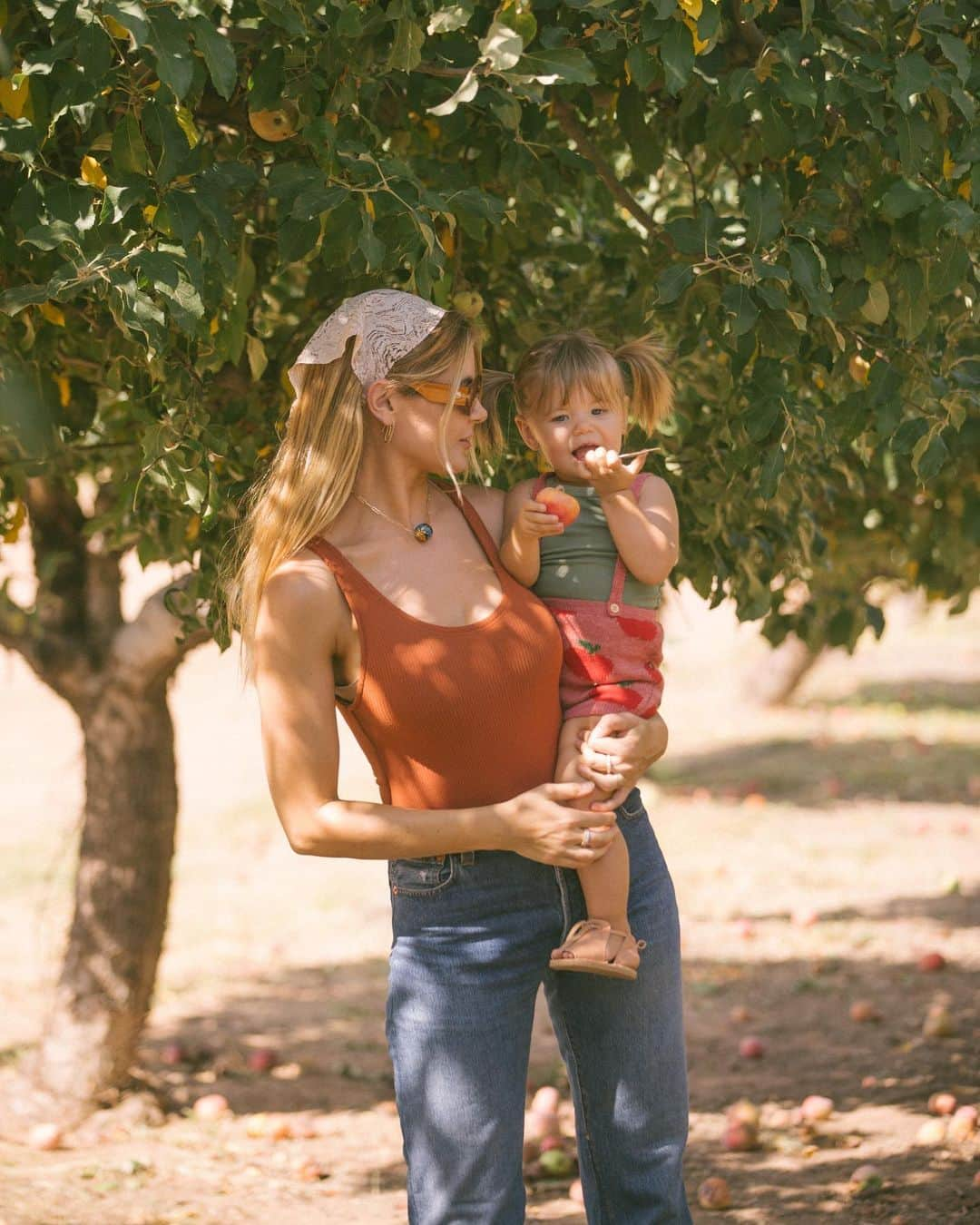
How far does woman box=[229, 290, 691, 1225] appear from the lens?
2201 millimetres

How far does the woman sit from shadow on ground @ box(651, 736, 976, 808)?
25.0 ft

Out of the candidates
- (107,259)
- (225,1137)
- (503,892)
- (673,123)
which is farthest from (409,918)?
(225,1137)

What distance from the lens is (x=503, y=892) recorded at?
229 centimetres

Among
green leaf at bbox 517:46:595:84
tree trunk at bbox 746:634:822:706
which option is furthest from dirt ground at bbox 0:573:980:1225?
green leaf at bbox 517:46:595:84

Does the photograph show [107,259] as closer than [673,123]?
Yes

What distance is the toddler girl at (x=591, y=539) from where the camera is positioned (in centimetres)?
240

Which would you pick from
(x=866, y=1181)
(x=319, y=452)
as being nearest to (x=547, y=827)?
(x=319, y=452)

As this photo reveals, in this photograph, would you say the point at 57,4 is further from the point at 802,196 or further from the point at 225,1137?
the point at 225,1137

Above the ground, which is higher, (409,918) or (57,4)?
(57,4)

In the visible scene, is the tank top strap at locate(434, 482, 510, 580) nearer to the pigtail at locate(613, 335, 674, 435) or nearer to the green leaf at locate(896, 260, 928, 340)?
the pigtail at locate(613, 335, 674, 435)

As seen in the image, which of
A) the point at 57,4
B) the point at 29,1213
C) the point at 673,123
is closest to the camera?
the point at 57,4

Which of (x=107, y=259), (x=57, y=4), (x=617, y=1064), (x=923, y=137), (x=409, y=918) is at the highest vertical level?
(x=57, y=4)

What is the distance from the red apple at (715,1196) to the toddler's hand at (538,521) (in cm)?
214

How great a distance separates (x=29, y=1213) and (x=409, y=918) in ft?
6.86
